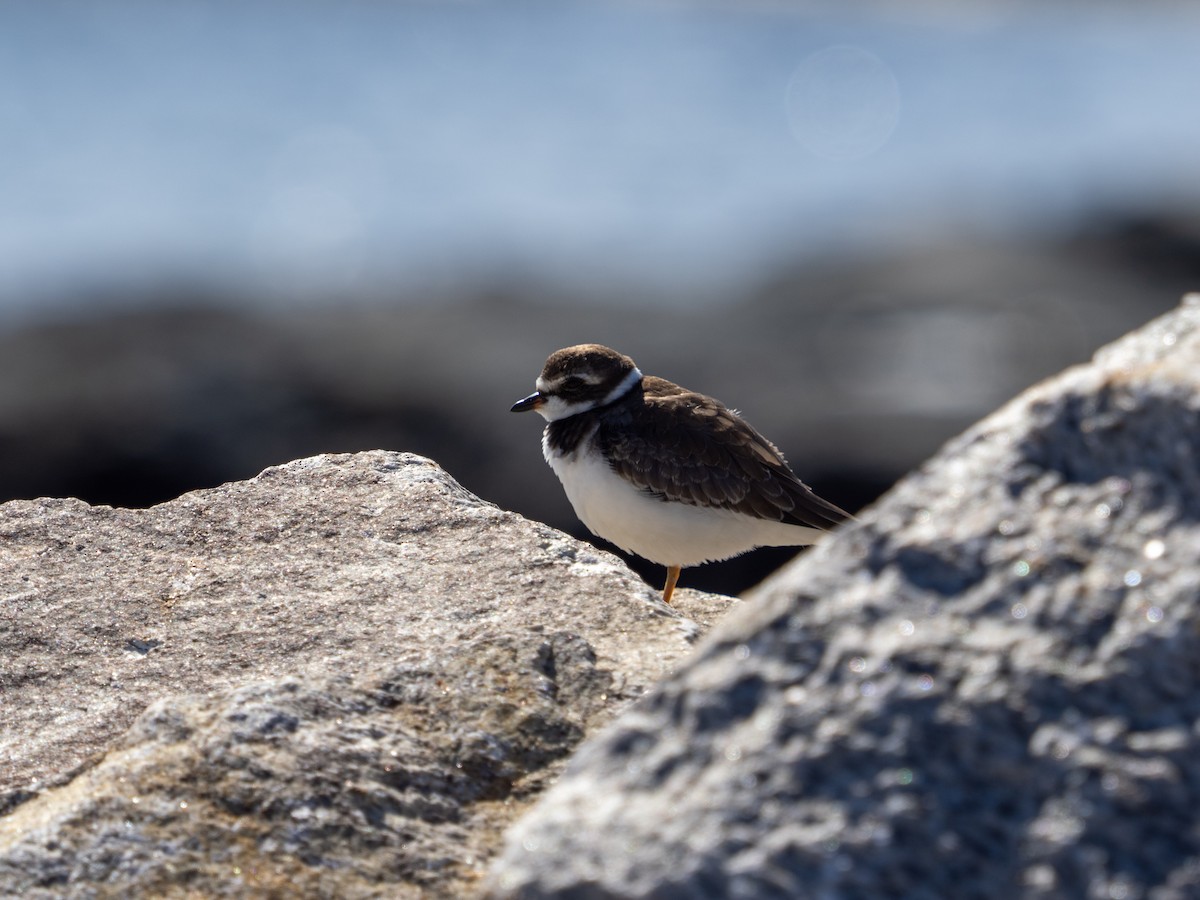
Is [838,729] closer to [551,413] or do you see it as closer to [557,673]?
[557,673]

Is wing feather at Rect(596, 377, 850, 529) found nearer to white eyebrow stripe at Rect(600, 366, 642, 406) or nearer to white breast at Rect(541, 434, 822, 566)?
white breast at Rect(541, 434, 822, 566)

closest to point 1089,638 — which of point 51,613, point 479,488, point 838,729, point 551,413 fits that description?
point 838,729

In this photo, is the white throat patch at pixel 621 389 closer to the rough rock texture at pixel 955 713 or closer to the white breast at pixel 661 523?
the white breast at pixel 661 523

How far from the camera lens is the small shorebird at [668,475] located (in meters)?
7.50

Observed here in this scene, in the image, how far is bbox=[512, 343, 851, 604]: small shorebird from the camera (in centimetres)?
750

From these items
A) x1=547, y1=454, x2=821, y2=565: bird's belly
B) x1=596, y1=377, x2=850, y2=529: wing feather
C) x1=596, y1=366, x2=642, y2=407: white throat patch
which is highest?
x1=596, y1=366, x2=642, y2=407: white throat patch

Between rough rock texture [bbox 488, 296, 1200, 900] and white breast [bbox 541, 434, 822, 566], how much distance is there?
5066 millimetres

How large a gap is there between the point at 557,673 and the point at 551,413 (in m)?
4.39

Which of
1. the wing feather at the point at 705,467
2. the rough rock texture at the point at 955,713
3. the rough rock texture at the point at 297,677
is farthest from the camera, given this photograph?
the wing feather at the point at 705,467

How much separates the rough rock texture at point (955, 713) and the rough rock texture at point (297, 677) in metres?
0.91

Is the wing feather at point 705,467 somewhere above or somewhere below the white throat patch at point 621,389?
below

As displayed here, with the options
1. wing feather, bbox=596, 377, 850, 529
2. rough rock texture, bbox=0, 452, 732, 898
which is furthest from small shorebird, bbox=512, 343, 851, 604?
rough rock texture, bbox=0, 452, 732, 898

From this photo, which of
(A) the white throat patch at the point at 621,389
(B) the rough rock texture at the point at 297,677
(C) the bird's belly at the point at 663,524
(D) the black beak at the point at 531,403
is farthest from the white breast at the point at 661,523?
(B) the rough rock texture at the point at 297,677

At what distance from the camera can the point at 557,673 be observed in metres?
3.69
